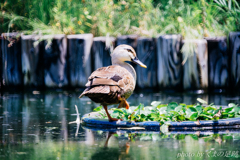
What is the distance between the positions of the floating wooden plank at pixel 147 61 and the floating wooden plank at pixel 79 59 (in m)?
1.01

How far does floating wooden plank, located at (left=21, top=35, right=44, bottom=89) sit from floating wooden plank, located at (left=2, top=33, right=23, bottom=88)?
18 centimetres

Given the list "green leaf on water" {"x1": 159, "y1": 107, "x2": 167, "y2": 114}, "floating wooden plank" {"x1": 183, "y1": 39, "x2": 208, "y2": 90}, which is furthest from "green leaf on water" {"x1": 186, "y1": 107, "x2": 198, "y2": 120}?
"floating wooden plank" {"x1": 183, "y1": 39, "x2": 208, "y2": 90}

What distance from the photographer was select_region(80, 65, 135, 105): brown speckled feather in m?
4.74

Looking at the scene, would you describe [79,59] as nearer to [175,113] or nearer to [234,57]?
[234,57]

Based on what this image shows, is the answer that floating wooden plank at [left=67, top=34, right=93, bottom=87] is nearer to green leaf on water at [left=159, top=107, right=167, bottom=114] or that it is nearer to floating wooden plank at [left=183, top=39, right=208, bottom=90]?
floating wooden plank at [left=183, top=39, right=208, bottom=90]

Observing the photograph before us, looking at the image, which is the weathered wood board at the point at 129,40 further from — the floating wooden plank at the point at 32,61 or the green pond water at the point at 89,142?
the green pond water at the point at 89,142

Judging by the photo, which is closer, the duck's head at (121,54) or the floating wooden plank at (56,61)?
the duck's head at (121,54)

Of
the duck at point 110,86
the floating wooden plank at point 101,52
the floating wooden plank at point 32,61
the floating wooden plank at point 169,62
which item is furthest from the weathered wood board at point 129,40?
the duck at point 110,86

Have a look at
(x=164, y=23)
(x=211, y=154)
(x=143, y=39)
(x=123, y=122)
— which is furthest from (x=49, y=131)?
(x=164, y=23)

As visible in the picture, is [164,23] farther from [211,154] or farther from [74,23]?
[211,154]

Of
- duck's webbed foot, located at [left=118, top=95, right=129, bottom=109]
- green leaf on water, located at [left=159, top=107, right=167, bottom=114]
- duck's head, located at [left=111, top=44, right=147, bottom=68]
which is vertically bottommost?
green leaf on water, located at [left=159, top=107, right=167, bottom=114]

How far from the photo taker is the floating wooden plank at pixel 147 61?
28.9 ft

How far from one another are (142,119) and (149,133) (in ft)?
1.34

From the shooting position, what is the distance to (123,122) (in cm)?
498
